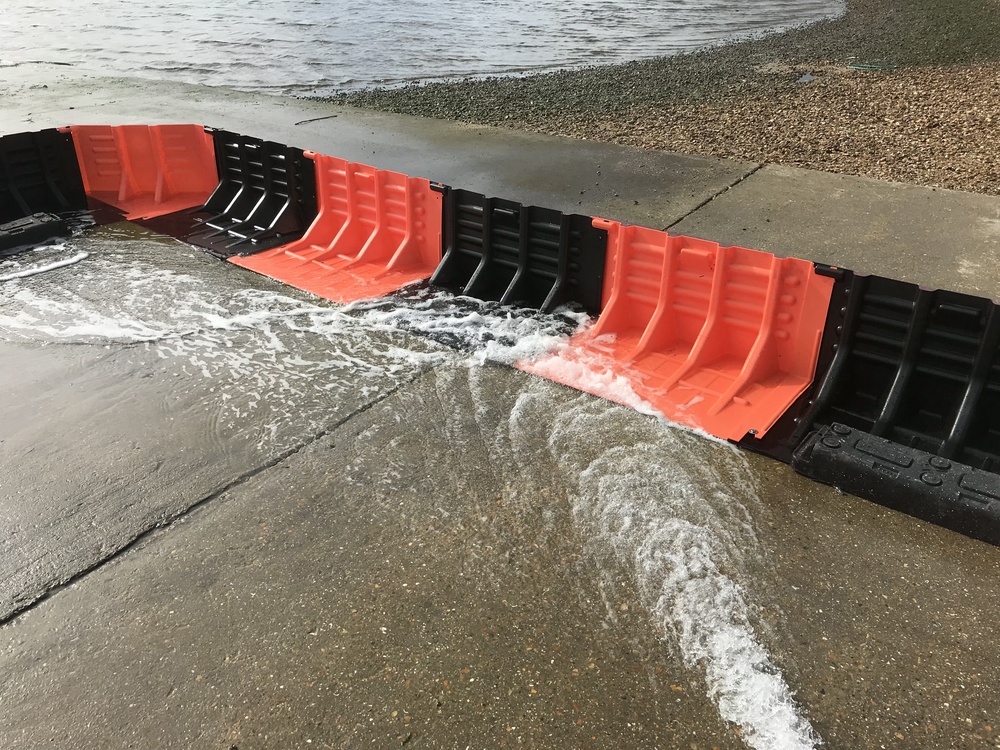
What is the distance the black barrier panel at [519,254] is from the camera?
18.9 ft

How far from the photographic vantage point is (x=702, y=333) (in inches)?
200

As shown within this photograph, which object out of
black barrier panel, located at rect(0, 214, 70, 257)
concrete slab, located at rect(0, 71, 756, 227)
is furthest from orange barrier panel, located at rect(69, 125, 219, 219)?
concrete slab, located at rect(0, 71, 756, 227)

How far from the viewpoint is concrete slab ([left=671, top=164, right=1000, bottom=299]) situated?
6.62 meters

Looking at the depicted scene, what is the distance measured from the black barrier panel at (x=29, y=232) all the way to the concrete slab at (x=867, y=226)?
21.1ft

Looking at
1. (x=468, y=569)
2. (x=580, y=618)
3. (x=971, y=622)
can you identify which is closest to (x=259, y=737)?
(x=468, y=569)

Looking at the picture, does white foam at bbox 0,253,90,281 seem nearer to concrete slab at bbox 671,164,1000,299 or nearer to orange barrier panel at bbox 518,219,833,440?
orange barrier panel at bbox 518,219,833,440

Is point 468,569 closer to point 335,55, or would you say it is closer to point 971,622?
point 971,622

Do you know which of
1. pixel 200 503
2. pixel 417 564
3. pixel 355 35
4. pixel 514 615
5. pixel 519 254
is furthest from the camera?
pixel 355 35

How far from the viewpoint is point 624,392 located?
4824mm

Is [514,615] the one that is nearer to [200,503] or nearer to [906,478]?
[200,503]

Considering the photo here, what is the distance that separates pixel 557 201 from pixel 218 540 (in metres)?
6.04

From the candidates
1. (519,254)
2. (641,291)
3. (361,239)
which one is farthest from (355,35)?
(641,291)

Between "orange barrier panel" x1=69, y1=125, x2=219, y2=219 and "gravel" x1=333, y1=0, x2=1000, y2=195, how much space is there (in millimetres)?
5554

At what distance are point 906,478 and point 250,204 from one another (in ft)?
22.8
